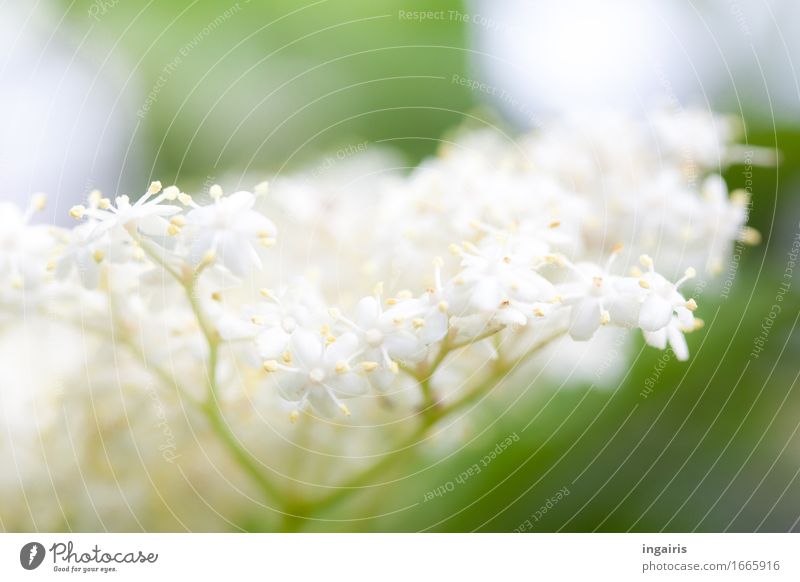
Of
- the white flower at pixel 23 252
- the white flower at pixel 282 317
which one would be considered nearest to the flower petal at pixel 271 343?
the white flower at pixel 282 317

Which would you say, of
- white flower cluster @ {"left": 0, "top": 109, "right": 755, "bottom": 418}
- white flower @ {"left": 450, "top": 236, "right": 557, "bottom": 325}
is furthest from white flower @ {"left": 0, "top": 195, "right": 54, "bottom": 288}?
white flower @ {"left": 450, "top": 236, "right": 557, "bottom": 325}

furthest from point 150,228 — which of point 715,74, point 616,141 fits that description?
point 715,74

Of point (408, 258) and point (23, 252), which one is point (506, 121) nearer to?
point (408, 258)

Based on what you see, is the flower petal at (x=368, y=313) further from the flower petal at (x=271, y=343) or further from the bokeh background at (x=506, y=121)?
the bokeh background at (x=506, y=121)

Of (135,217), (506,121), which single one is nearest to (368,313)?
(135,217)

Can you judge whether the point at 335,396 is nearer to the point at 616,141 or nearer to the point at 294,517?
the point at 294,517
